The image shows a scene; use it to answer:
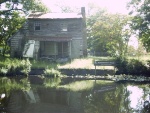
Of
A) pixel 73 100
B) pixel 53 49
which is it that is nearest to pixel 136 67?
pixel 73 100

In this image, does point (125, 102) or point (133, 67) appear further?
point (133, 67)

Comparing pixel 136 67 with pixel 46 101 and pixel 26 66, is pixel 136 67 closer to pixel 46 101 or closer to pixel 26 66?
pixel 26 66

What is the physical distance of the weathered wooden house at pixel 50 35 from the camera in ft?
121

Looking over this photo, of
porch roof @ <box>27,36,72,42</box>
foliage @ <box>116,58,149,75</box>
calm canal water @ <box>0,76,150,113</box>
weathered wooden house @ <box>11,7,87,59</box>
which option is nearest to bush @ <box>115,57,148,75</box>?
foliage @ <box>116,58,149,75</box>

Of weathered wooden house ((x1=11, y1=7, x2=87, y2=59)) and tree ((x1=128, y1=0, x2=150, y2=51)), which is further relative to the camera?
weathered wooden house ((x1=11, y1=7, x2=87, y2=59))

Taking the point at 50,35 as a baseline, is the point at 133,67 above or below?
below

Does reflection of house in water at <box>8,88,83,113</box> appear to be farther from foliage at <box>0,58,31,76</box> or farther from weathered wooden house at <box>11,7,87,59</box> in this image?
weathered wooden house at <box>11,7,87,59</box>

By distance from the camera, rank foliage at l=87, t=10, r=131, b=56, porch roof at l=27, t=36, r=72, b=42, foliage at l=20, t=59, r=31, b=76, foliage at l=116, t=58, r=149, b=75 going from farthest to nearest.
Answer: porch roof at l=27, t=36, r=72, b=42
foliage at l=87, t=10, r=131, b=56
foliage at l=20, t=59, r=31, b=76
foliage at l=116, t=58, r=149, b=75

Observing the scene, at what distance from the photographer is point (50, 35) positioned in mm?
37406

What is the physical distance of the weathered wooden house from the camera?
36781 millimetres

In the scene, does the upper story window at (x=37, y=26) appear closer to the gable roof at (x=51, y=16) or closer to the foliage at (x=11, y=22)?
the gable roof at (x=51, y=16)

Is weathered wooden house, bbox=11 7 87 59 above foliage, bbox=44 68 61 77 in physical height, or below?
above

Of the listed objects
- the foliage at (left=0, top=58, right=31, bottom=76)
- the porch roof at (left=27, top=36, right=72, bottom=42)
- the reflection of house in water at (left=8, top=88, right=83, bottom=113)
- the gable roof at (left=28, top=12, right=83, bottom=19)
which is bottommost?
the reflection of house in water at (left=8, top=88, right=83, bottom=113)

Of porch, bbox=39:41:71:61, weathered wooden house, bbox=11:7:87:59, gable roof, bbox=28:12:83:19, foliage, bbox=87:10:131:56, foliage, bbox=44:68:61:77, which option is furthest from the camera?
porch, bbox=39:41:71:61
